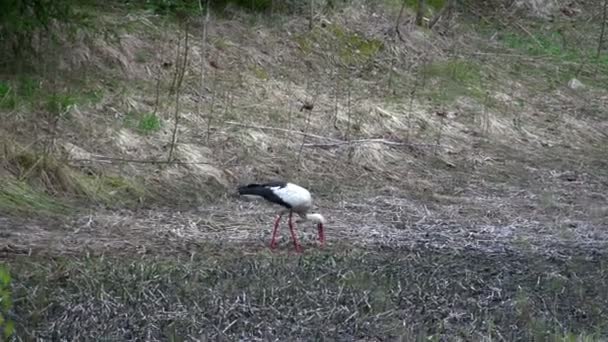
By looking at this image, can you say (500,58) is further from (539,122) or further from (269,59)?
(269,59)

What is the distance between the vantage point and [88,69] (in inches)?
598

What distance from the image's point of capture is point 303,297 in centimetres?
925

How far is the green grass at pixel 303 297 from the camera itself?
870cm

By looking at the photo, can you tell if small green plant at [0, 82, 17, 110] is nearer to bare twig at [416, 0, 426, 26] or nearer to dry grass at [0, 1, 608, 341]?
dry grass at [0, 1, 608, 341]

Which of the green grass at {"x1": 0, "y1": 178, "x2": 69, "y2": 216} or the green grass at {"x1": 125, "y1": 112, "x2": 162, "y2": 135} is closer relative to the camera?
the green grass at {"x1": 0, "y1": 178, "x2": 69, "y2": 216}

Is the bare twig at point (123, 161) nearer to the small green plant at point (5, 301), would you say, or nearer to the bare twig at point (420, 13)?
the small green plant at point (5, 301)

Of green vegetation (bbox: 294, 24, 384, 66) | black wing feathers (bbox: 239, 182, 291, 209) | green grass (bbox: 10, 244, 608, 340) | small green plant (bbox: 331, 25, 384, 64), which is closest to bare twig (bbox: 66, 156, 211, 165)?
black wing feathers (bbox: 239, 182, 291, 209)

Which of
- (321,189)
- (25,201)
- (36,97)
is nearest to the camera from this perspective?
(25,201)

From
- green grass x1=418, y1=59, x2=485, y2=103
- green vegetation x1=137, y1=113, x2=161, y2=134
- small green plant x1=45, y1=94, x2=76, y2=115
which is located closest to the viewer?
small green plant x1=45, y1=94, x2=76, y2=115

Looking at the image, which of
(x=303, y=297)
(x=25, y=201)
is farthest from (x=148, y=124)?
(x=303, y=297)

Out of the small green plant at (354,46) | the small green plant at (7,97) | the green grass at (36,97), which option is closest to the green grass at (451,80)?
the small green plant at (354,46)

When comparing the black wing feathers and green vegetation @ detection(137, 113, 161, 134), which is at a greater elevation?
the black wing feathers

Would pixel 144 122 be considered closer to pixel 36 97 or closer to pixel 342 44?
pixel 36 97

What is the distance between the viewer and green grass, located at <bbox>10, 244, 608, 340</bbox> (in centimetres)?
870
